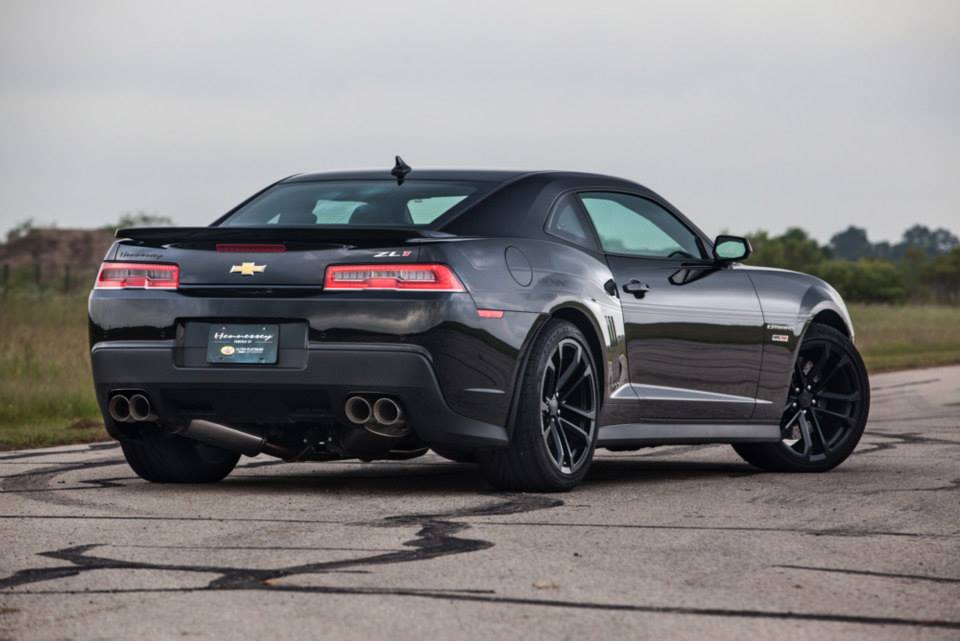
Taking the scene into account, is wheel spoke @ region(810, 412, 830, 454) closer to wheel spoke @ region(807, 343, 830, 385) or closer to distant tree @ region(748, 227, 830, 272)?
wheel spoke @ region(807, 343, 830, 385)

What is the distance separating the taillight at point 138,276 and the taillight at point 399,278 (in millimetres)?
804

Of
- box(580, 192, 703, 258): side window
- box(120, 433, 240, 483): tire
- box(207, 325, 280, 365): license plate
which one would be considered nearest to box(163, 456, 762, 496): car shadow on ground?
box(120, 433, 240, 483): tire

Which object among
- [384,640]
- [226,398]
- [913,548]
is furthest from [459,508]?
[384,640]

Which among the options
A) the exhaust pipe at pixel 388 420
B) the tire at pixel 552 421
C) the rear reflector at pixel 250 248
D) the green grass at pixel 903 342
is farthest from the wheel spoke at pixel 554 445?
the green grass at pixel 903 342

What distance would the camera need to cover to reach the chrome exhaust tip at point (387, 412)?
765 cm

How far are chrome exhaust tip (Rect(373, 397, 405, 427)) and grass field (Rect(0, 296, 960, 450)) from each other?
15.3 ft

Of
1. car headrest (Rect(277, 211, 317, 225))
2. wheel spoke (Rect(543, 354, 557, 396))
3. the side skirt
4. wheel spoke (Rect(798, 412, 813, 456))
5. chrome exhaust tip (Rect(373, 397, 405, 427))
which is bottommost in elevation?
wheel spoke (Rect(798, 412, 813, 456))

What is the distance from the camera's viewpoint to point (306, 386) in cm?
765

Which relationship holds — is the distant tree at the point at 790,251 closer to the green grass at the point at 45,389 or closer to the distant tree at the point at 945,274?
the distant tree at the point at 945,274

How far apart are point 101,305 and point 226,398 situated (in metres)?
0.81

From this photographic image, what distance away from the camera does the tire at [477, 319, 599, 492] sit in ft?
26.0

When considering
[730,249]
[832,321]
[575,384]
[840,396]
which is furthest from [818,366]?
[575,384]

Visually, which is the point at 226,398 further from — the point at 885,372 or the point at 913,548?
the point at 885,372

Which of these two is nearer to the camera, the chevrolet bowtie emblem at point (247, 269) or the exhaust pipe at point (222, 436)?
the chevrolet bowtie emblem at point (247, 269)
